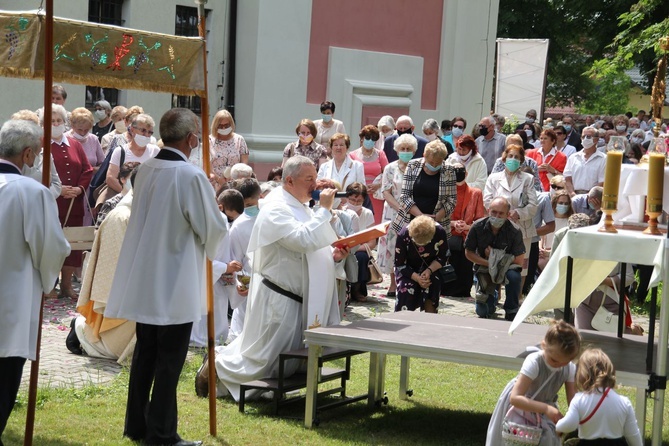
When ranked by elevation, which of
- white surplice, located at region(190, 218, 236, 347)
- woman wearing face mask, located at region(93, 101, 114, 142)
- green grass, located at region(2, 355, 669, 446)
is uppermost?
woman wearing face mask, located at region(93, 101, 114, 142)

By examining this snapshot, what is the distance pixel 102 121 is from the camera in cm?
1520

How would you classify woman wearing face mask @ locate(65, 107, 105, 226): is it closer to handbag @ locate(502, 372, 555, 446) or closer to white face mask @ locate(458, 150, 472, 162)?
white face mask @ locate(458, 150, 472, 162)

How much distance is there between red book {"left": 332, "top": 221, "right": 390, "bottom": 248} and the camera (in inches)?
316

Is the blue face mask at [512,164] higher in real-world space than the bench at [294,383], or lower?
higher

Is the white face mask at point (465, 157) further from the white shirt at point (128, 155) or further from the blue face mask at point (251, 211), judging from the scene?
the blue face mask at point (251, 211)

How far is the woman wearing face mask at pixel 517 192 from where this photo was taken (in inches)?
518

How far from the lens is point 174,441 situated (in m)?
6.87

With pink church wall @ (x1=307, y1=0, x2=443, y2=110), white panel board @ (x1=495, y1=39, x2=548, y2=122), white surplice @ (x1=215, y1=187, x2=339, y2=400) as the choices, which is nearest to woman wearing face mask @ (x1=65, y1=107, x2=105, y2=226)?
white surplice @ (x1=215, y1=187, x2=339, y2=400)

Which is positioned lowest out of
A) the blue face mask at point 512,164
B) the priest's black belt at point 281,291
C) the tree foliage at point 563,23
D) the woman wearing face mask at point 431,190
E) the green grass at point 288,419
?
the green grass at point 288,419

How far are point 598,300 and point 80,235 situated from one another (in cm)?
530

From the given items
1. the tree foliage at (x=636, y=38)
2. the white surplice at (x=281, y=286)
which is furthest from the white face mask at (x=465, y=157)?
the white surplice at (x=281, y=286)

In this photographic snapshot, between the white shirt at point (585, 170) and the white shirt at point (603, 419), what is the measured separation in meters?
10.6

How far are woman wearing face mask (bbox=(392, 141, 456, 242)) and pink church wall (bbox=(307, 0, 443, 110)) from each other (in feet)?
26.1

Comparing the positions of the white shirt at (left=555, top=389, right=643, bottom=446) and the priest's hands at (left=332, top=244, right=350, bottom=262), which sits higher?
the priest's hands at (left=332, top=244, right=350, bottom=262)
